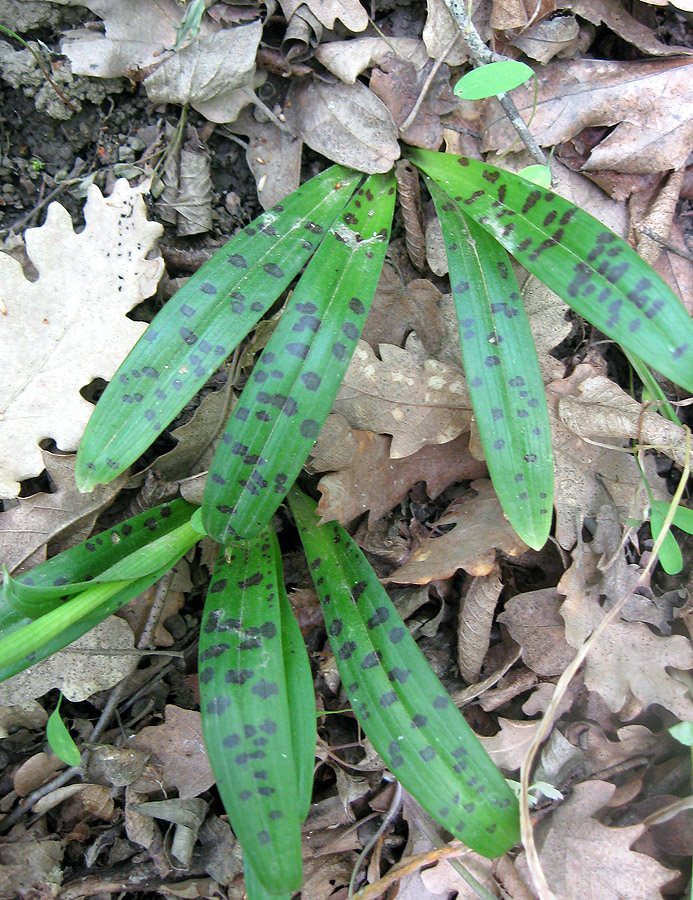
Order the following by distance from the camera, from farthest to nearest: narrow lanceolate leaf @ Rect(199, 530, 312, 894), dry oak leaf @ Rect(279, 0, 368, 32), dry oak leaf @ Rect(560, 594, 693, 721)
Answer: dry oak leaf @ Rect(279, 0, 368, 32) → dry oak leaf @ Rect(560, 594, 693, 721) → narrow lanceolate leaf @ Rect(199, 530, 312, 894)

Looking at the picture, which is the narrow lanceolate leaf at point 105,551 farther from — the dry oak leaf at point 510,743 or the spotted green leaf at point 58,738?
the dry oak leaf at point 510,743

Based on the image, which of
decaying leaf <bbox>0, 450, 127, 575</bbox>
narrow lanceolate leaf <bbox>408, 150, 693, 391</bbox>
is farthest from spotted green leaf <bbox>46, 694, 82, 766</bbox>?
narrow lanceolate leaf <bbox>408, 150, 693, 391</bbox>

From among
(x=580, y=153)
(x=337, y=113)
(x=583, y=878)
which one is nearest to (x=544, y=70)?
(x=580, y=153)

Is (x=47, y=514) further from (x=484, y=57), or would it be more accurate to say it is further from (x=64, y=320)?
(x=484, y=57)

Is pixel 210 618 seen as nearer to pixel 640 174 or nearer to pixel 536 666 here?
pixel 536 666

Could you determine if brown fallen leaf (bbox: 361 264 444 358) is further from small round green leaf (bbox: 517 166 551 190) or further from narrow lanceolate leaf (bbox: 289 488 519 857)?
narrow lanceolate leaf (bbox: 289 488 519 857)

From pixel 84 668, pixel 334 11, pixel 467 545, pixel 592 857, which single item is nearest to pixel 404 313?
pixel 467 545

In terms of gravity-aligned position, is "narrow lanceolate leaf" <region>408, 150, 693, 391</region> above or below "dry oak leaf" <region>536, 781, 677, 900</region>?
above
